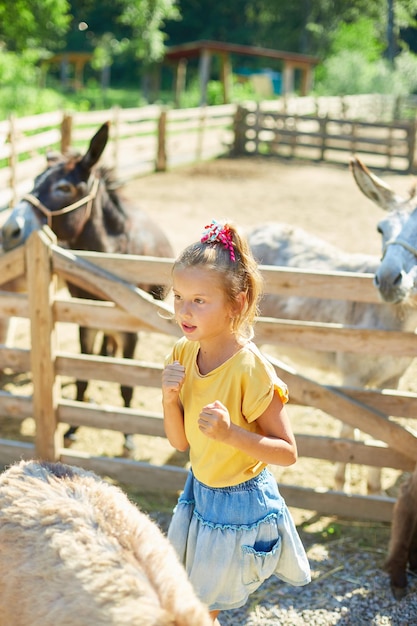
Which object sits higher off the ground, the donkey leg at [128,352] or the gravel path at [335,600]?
the donkey leg at [128,352]

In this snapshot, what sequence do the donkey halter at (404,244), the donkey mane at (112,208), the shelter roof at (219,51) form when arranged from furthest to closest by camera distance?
the shelter roof at (219,51) → the donkey mane at (112,208) → the donkey halter at (404,244)

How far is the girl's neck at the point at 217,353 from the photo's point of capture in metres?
2.23

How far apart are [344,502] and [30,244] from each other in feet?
7.49

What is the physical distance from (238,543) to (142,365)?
1.81 metres

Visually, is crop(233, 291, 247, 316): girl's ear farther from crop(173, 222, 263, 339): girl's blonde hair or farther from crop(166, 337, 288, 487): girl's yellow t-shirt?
crop(166, 337, 288, 487): girl's yellow t-shirt

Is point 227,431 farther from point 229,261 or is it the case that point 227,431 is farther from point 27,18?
point 27,18

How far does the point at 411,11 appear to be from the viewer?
4872cm

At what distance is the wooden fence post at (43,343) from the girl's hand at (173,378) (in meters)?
1.82

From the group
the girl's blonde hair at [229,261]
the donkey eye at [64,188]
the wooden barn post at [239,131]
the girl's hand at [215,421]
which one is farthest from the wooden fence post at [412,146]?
the girl's hand at [215,421]

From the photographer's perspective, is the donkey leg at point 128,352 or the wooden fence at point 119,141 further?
the wooden fence at point 119,141

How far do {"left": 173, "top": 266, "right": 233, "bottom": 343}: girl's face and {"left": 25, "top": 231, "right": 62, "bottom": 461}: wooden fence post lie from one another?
1.87 m

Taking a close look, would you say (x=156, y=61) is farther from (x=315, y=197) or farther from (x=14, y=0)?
(x=315, y=197)

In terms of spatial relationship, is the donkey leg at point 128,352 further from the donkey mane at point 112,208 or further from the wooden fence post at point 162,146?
the wooden fence post at point 162,146

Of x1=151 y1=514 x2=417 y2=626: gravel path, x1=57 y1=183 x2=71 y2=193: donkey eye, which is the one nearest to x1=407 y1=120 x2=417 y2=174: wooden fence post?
x1=57 y1=183 x2=71 y2=193: donkey eye
